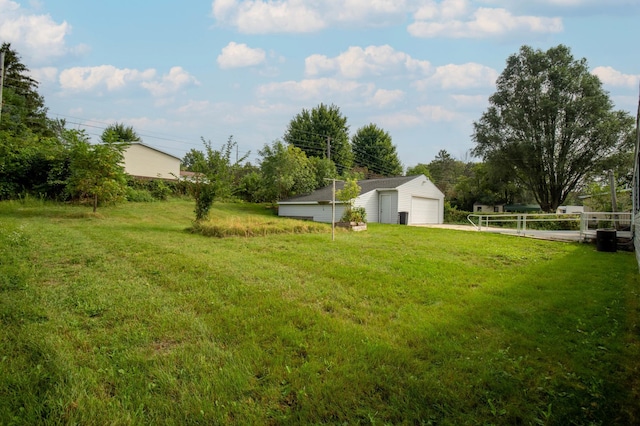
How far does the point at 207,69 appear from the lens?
641 inches

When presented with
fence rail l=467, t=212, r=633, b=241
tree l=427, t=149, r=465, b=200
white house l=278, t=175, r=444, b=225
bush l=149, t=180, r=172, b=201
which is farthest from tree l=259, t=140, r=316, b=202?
tree l=427, t=149, r=465, b=200

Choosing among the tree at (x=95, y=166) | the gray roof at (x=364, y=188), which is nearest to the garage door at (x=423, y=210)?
the gray roof at (x=364, y=188)

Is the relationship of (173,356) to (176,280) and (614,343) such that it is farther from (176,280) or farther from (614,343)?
(614,343)

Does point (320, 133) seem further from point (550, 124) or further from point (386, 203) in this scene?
point (550, 124)

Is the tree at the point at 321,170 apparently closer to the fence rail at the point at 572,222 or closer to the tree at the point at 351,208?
the tree at the point at 351,208

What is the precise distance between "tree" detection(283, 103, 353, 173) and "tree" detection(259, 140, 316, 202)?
12027mm

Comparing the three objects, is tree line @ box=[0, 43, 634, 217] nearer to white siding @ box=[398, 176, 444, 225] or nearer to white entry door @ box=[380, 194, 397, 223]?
white entry door @ box=[380, 194, 397, 223]

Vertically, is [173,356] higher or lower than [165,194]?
lower

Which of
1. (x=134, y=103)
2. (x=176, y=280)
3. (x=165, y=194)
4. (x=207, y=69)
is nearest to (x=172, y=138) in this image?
(x=134, y=103)

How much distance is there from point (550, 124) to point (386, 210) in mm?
13150

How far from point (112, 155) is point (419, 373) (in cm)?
1538

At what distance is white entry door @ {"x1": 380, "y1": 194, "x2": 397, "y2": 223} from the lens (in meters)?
20.1

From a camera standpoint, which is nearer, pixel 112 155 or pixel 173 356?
pixel 173 356

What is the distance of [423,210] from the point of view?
71.1ft
